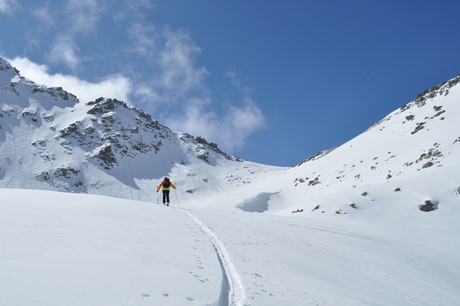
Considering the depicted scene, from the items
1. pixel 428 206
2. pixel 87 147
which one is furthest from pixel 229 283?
pixel 87 147

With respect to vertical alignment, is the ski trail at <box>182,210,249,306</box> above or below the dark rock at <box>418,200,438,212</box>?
below

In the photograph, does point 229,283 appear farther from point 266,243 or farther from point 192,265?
point 266,243

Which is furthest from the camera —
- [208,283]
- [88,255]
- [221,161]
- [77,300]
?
[221,161]

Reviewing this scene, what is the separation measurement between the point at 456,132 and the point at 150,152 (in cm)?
8236

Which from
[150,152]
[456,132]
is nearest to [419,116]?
[456,132]

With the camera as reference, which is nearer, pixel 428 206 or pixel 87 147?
pixel 428 206

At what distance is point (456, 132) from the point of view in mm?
42094

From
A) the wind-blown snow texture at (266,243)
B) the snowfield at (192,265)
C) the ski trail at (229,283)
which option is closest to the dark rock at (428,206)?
the wind-blown snow texture at (266,243)

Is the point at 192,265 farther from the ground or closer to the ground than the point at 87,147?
closer to the ground

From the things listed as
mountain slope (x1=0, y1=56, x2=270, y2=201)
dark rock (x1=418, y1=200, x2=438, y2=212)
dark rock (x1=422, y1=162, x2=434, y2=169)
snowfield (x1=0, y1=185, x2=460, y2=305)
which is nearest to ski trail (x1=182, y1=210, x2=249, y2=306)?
snowfield (x1=0, y1=185, x2=460, y2=305)

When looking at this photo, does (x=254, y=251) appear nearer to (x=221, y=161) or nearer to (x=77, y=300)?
(x=77, y=300)

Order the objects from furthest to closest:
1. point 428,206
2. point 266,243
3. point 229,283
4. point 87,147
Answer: point 87,147
point 428,206
point 266,243
point 229,283

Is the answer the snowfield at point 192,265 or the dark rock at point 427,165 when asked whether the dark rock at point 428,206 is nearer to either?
the snowfield at point 192,265

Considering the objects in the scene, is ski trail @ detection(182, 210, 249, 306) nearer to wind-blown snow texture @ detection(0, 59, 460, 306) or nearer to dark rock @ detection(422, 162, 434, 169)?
wind-blown snow texture @ detection(0, 59, 460, 306)
